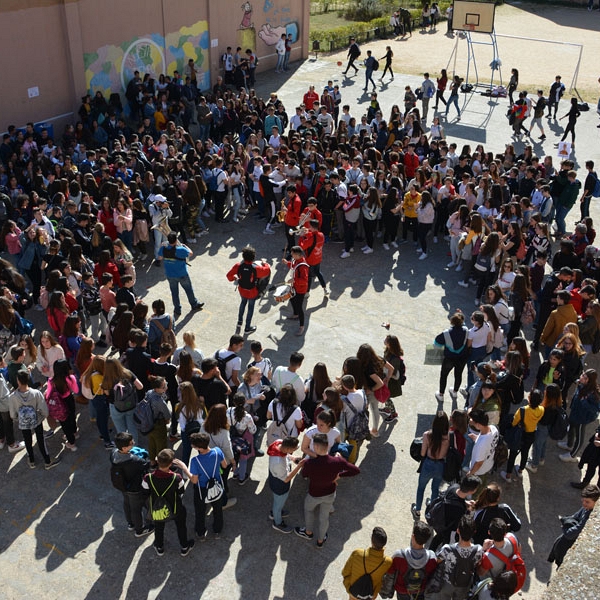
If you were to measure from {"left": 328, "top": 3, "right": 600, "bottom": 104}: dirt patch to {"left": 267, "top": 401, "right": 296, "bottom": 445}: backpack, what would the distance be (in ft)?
71.3

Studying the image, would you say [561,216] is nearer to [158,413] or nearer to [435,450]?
[435,450]

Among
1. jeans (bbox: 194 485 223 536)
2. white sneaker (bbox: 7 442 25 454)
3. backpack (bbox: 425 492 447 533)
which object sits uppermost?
backpack (bbox: 425 492 447 533)

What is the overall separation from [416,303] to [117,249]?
554 cm

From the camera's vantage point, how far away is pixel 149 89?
20.5 metres

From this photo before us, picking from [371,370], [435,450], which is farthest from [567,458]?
[371,370]

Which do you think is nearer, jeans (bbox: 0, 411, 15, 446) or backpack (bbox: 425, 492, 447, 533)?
backpack (bbox: 425, 492, 447, 533)

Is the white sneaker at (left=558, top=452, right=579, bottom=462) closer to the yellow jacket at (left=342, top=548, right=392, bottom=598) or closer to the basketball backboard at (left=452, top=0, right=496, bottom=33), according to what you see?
the yellow jacket at (left=342, top=548, right=392, bottom=598)

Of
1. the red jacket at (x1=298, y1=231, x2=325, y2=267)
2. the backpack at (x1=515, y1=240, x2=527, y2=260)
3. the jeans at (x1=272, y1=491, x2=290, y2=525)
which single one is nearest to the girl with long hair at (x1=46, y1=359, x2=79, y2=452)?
the jeans at (x1=272, y1=491, x2=290, y2=525)

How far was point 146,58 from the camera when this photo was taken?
21672mm

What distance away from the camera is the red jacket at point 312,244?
11750 millimetres

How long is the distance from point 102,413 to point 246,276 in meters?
3.30

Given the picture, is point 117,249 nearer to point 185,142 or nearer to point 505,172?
point 185,142

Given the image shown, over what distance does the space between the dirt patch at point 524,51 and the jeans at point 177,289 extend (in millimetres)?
19029

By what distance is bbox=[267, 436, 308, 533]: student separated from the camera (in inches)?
280
